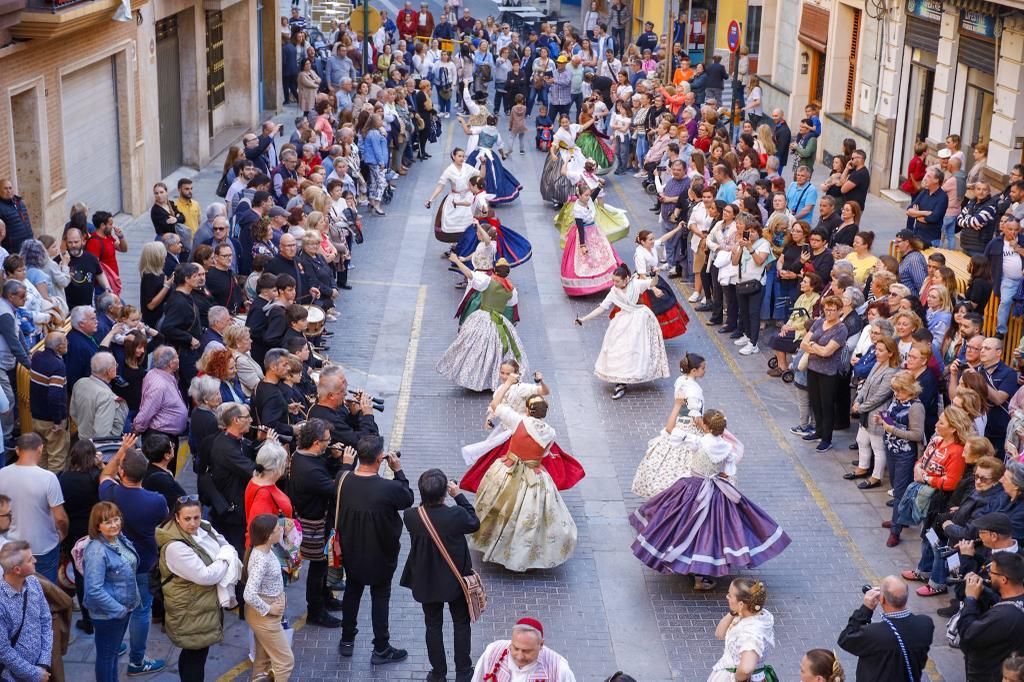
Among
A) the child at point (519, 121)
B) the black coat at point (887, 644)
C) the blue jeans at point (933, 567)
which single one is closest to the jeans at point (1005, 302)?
the blue jeans at point (933, 567)

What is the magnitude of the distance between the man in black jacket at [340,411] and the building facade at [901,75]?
13644 mm

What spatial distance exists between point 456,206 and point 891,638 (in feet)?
42.7

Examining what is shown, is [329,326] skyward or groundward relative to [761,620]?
groundward

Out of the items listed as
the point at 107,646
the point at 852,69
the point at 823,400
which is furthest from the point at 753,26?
the point at 107,646

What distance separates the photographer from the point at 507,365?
11828 mm

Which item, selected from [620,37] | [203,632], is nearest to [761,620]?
[203,632]

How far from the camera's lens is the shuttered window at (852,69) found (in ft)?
95.0

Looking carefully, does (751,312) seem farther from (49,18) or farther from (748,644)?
(49,18)

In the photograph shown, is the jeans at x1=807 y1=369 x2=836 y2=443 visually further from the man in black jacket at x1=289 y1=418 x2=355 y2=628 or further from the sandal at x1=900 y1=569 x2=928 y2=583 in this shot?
the man in black jacket at x1=289 y1=418 x2=355 y2=628

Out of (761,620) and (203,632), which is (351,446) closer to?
(203,632)

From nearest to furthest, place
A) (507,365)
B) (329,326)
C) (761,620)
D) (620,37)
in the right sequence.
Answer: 1. (761,620)
2. (507,365)
3. (329,326)
4. (620,37)

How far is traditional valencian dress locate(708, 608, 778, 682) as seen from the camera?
8.37m

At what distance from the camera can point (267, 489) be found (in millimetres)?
9633

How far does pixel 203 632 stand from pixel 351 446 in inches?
85.6
